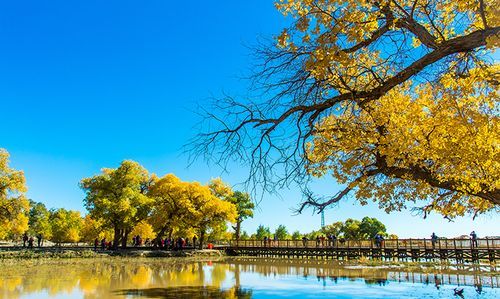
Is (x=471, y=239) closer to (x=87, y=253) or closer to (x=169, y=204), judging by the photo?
(x=169, y=204)

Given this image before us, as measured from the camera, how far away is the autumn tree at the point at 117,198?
1326 inches

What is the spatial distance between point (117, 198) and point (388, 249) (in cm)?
2357

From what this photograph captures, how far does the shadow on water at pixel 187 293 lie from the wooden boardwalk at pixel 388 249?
20.6 m

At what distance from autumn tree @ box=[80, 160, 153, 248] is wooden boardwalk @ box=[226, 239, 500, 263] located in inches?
498

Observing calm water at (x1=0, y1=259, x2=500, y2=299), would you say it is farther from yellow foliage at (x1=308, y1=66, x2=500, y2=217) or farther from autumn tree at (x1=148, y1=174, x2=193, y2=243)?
autumn tree at (x1=148, y1=174, x2=193, y2=243)

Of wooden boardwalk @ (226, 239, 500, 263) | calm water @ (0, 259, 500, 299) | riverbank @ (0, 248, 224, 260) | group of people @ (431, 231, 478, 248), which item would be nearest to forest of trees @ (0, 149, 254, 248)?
riverbank @ (0, 248, 224, 260)

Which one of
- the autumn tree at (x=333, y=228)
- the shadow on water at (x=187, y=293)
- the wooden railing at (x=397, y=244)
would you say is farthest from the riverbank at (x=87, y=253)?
the autumn tree at (x=333, y=228)

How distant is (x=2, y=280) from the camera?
16625mm

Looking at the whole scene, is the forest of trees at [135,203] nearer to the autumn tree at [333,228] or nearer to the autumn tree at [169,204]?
the autumn tree at [169,204]

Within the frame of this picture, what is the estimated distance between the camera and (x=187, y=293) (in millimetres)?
13953

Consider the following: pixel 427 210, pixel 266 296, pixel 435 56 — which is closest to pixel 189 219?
pixel 266 296

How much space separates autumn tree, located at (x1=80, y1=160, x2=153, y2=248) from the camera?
111 feet

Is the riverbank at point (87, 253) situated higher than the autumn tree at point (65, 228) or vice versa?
the autumn tree at point (65, 228)

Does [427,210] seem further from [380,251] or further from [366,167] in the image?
[380,251]
